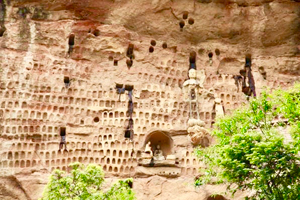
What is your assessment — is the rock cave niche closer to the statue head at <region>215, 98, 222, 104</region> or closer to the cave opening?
the statue head at <region>215, 98, 222, 104</region>

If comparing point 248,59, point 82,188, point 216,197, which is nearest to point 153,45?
point 248,59

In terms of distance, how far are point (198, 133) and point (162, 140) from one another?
1.55 metres

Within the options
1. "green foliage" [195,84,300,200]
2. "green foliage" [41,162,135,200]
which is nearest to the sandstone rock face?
"green foliage" [41,162,135,200]

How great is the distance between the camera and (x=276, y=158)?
10.8m

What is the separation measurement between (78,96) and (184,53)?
208 inches

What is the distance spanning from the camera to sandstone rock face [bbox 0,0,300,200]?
1720 cm

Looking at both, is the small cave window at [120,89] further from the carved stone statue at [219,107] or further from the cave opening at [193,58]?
the carved stone statue at [219,107]

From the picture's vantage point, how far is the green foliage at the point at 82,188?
1161 centimetres

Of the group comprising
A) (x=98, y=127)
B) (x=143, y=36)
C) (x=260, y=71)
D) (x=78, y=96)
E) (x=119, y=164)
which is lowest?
(x=119, y=164)

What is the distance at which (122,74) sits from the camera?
63.9 feet

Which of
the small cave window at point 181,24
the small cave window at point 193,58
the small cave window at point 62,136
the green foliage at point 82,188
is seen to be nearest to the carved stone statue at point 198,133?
the small cave window at point 193,58

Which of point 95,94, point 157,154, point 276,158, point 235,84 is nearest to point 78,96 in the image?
point 95,94

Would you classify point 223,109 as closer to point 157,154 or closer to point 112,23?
point 157,154

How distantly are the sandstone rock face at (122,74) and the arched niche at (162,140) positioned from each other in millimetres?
58
